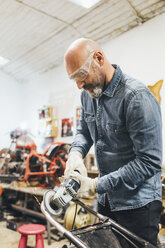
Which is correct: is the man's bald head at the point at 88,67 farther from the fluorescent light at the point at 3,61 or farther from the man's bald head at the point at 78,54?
the fluorescent light at the point at 3,61

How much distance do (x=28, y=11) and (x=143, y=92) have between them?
3.39 metres

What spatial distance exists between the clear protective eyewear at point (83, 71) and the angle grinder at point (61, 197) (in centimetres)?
62

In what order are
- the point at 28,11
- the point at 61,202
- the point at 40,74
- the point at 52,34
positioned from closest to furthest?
1. the point at 61,202
2. the point at 28,11
3. the point at 52,34
4. the point at 40,74

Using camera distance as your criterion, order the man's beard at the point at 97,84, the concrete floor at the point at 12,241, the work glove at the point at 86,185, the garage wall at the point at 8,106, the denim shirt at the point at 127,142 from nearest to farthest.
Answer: the denim shirt at the point at 127,142
the work glove at the point at 86,185
the man's beard at the point at 97,84
the concrete floor at the point at 12,241
the garage wall at the point at 8,106

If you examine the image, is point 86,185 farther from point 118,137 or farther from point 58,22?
point 58,22

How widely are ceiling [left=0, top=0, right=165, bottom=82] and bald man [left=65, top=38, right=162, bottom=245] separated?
2.50m

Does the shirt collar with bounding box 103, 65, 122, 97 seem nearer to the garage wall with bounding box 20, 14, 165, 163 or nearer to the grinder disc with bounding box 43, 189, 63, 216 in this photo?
the grinder disc with bounding box 43, 189, 63, 216

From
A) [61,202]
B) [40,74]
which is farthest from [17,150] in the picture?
[61,202]

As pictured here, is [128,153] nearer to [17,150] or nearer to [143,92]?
[143,92]

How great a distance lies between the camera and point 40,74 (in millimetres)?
6262

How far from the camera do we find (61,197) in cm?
125

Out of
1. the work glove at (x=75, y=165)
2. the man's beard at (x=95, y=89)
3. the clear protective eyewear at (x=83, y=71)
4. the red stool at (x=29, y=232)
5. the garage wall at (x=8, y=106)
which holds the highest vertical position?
the garage wall at (x=8, y=106)

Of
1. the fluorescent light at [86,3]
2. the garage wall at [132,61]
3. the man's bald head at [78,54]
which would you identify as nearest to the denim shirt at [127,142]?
the man's bald head at [78,54]

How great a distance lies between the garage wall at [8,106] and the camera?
6.44 m
